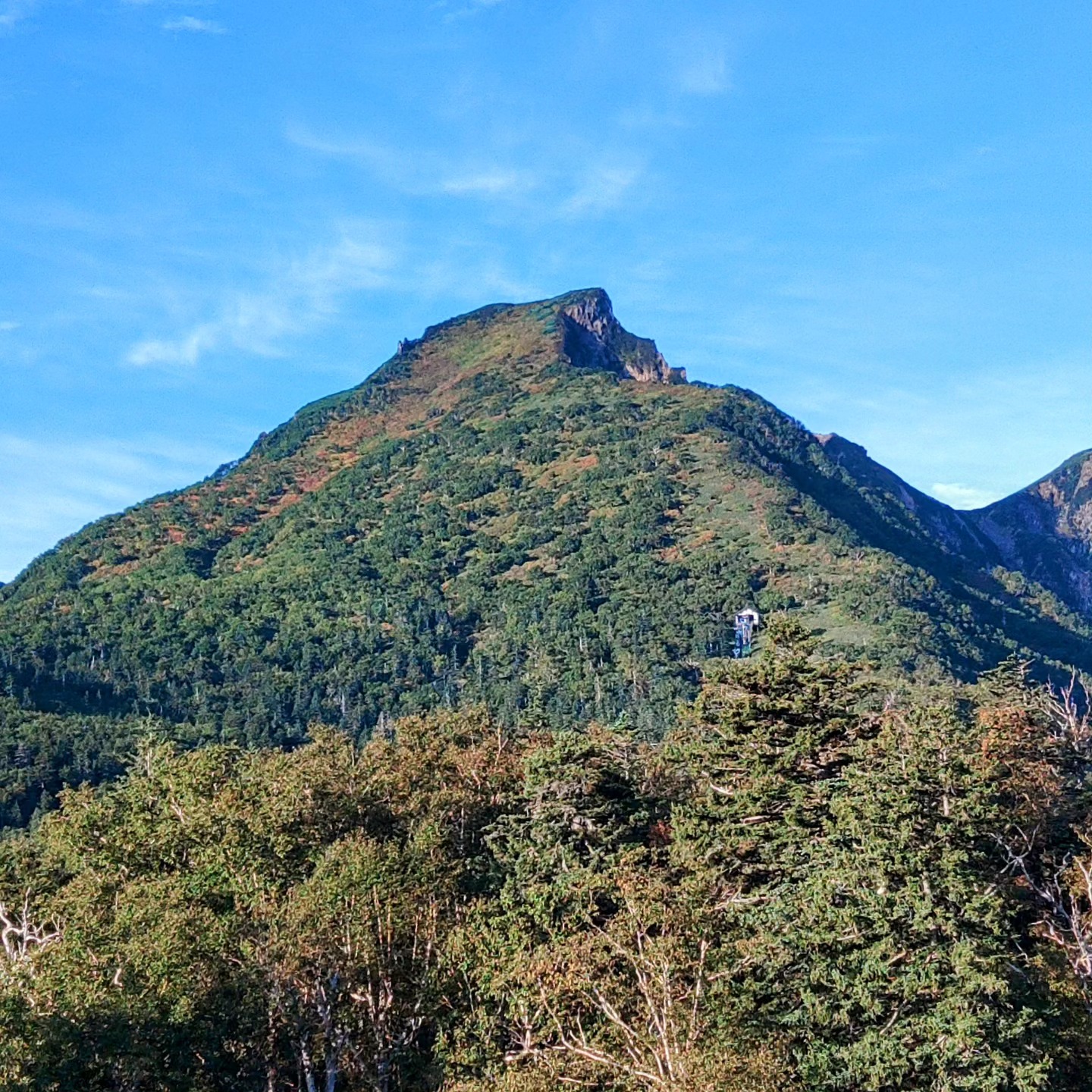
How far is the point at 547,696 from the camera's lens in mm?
195000

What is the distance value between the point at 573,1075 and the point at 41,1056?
12198 mm

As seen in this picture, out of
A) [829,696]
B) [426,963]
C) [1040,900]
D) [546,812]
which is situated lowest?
[1040,900]

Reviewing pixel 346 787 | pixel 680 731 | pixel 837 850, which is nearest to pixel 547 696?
pixel 680 731

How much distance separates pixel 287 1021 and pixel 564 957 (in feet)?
30.2

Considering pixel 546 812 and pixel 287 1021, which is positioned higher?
pixel 546 812

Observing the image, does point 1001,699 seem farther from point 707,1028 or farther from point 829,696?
point 707,1028

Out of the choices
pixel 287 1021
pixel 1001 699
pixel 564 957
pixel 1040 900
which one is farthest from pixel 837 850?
pixel 1001 699

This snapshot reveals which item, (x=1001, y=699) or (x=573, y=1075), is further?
(x=1001, y=699)

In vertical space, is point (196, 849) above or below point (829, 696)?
below

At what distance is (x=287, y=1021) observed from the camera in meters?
28.7

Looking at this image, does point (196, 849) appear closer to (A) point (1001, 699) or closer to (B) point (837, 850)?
(B) point (837, 850)

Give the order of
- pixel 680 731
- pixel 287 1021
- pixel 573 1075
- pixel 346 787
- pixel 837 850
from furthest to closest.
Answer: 1. pixel 680 731
2. pixel 346 787
3. pixel 837 850
4. pixel 287 1021
5. pixel 573 1075

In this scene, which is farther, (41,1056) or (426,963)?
(426,963)

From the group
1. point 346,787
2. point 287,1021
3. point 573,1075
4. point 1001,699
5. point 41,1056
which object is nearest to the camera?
point 41,1056
